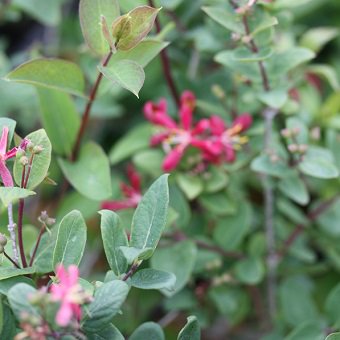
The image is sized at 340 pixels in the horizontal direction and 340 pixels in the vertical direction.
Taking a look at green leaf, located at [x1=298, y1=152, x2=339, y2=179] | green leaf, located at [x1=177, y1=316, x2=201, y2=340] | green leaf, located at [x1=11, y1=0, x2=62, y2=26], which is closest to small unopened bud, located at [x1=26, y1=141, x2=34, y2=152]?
green leaf, located at [x1=177, y1=316, x2=201, y2=340]

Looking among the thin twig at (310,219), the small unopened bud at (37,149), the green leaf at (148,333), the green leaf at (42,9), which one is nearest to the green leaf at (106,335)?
the green leaf at (148,333)

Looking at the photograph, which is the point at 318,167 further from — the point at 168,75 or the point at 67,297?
the point at 67,297

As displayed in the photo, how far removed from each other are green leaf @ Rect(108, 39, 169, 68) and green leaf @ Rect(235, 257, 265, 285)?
1.79 ft

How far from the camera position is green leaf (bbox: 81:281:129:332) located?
0.82 metres

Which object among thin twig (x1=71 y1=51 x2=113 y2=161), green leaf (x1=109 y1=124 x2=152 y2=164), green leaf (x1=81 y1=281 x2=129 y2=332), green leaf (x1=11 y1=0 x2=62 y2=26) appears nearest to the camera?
green leaf (x1=81 y1=281 x2=129 y2=332)

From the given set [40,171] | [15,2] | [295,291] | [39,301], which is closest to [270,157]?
[295,291]

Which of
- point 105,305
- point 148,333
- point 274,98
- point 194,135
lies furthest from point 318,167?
point 105,305

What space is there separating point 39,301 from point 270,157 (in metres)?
0.68

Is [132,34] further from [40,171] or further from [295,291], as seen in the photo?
[295,291]

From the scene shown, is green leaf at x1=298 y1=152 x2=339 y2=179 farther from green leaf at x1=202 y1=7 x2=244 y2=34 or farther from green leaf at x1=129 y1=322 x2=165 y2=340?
green leaf at x1=129 y1=322 x2=165 y2=340

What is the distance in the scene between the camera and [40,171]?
0.95 meters

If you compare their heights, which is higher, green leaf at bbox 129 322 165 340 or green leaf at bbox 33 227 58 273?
green leaf at bbox 33 227 58 273

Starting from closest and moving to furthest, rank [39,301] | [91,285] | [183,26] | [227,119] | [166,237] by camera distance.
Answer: [39,301], [91,285], [166,237], [227,119], [183,26]

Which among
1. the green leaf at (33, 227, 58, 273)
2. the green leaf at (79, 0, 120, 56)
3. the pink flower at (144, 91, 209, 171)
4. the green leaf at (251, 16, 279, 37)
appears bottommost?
the pink flower at (144, 91, 209, 171)
